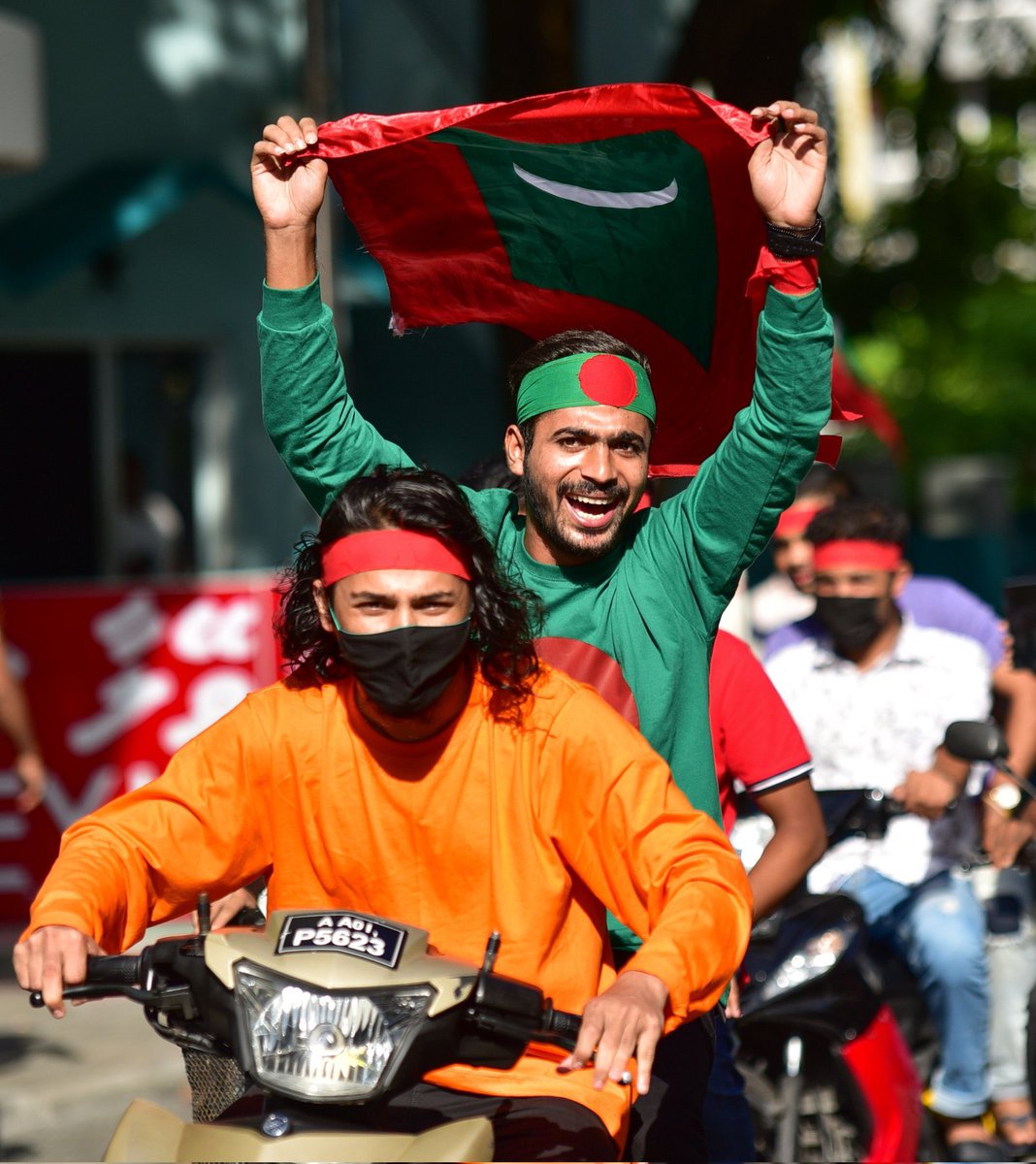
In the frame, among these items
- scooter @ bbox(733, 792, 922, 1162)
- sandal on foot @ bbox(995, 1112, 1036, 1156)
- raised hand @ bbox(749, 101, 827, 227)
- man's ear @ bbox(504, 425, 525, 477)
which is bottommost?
sandal on foot @ bbox(995, 1112, 1036, 1156)

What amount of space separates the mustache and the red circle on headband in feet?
0.53

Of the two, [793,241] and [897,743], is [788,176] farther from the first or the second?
[897,743]

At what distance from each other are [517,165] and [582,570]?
89 cm

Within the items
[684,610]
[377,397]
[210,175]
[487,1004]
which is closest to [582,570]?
[684,610]

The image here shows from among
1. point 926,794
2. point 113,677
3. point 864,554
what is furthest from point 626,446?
point 113,677

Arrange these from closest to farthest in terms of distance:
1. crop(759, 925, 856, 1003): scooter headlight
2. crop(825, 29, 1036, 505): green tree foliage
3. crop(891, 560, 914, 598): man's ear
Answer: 1. crop(759, 925, 856, 1003): scooter headlight
2. crop(891, 560, 914, 598): man's ear
3. crop(825, 29, 1036, 505): green tree foliage

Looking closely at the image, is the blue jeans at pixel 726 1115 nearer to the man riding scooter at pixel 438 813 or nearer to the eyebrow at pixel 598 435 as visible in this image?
the man riding scooter at pixel 438 813

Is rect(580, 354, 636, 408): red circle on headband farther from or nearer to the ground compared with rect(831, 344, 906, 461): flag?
nearer to the ground

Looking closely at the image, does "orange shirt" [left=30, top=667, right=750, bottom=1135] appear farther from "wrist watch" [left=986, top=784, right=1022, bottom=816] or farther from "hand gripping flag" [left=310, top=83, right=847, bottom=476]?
"wrist watch" [left=986, top=784, right=1022, bottom=816]

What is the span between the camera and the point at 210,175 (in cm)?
1238

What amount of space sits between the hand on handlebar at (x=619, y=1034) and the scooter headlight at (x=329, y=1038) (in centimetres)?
24

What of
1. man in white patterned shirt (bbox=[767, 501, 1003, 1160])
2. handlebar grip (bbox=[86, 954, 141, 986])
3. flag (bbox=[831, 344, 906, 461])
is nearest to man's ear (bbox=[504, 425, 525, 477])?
handlebar grip (bbox=[86, 954, 141, 986])

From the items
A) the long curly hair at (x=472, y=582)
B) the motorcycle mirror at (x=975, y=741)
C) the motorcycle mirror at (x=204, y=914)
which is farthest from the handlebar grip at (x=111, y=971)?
the motorcycle mirror at (x=975, y=741)

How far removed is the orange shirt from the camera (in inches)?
115
